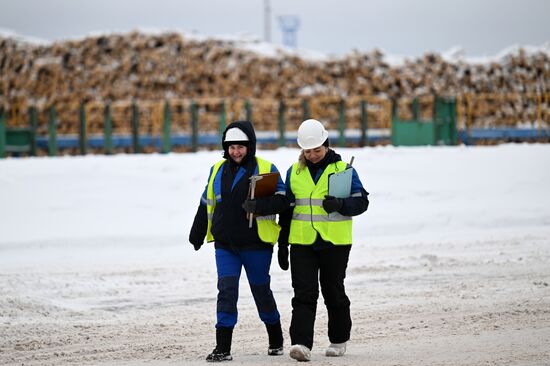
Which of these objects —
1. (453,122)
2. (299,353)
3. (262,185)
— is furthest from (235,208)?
(453,122)

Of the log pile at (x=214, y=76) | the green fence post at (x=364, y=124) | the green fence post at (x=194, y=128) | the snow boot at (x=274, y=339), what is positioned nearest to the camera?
the snow boot at (x=274, y=339)

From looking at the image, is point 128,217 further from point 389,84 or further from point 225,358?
point 389,84

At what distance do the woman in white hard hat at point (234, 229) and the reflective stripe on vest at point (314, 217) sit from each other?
0.12 metres

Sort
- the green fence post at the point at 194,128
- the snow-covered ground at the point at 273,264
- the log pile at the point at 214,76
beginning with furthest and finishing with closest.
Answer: the log pile at the point at 214,76 < the green fence post at the point at 194,128 < the snow-covered ground at the point at 273,264

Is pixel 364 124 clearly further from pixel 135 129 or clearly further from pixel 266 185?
Result: pixel 266 185

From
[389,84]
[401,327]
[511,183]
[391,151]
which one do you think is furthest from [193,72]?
[401,327]

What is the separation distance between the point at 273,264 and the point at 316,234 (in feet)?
18.8

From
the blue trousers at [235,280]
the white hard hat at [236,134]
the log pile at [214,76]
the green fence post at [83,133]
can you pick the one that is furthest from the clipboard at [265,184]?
the log pile at [214,76]

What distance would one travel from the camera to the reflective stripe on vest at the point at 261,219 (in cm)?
757

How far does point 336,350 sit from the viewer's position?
7.72 metres

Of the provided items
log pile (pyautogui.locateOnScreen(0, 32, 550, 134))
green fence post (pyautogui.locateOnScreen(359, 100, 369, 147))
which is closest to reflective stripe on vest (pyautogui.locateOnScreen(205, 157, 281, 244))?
green fence post (pyautogui.locateOnScreen(359, 100, 369, 147))

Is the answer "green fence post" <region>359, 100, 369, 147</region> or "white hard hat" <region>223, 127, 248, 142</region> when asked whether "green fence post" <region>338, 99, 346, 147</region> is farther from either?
"white hard hat" <region>223, 127, 248, 142</region>

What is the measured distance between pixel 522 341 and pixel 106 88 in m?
31.2

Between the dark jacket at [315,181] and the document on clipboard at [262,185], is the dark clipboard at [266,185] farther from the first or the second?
the dark jacket at [315,181]
